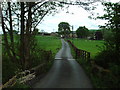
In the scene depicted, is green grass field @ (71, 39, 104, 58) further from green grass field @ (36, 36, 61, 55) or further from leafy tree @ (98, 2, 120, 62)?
green grass field @ (36, 36, 61, 55)

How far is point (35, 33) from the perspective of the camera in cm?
1278

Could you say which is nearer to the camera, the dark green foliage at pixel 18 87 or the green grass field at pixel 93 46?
the dark green foliage at pixel 18 87

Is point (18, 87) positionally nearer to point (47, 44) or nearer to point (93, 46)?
point (47, 44)

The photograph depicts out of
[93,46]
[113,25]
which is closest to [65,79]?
[113,25]

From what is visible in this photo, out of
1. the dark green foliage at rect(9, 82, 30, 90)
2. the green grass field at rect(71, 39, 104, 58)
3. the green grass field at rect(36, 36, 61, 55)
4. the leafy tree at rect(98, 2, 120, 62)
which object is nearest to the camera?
the dark green foliage at rect(9, 82, 30, 90)

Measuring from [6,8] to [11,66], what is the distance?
4.28 m

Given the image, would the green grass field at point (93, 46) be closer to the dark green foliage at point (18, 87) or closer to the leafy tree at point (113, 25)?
the leafy tree at point (113, 25)

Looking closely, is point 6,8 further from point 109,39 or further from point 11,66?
point 109,39

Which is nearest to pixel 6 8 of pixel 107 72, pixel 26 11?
pixel 26 11

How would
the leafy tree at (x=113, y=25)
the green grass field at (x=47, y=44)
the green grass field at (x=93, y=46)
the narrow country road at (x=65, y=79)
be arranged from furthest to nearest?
the green grass field at (x=47, y=44) → the green grass field at (x=93, y=46) → the leafy tree at (x=113, y=25) → the narrow country road at (x=65, y=79)

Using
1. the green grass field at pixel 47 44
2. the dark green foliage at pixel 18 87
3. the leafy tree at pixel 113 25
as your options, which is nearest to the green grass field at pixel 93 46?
the leafy tree at pixel 113 25

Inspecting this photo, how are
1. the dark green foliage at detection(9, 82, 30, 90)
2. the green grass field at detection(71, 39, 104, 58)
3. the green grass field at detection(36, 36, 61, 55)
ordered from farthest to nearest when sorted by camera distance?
1. the green grass field at detection(36, 36, 61, 55)
2. the green grass field at detection(71, 39, 104, 58)
3. the dark green foliage at detection(9, 82, 30, 90)

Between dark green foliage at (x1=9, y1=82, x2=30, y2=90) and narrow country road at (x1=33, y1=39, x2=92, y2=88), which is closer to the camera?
dark green foliage at (x1=9, y1=82, x2=30, y2=90)

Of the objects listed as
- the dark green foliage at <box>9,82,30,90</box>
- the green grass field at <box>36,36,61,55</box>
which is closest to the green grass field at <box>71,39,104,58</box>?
the green grass field at <box>36,36,61,55</box>
